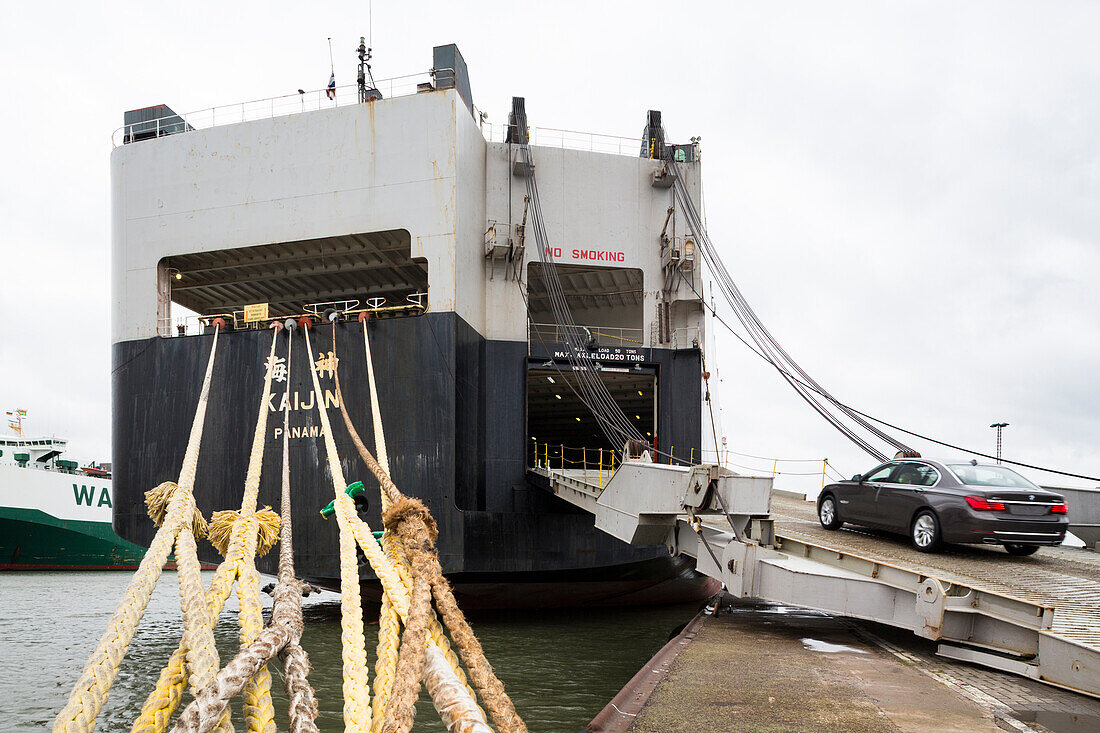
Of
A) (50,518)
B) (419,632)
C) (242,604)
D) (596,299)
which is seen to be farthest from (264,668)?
(50,518)

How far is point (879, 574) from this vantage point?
323 inches

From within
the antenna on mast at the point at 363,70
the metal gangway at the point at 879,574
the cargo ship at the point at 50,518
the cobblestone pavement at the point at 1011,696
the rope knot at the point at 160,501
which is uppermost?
the antenna on mast at the point at 363,70

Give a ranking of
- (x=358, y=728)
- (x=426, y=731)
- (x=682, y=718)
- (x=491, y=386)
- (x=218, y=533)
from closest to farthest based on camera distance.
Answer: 1. (x=358, y=728)
2. (x=682, y=718)
3. (x=218, y=533)
4. (x=426, y=731)
5. (x=491, y=386)

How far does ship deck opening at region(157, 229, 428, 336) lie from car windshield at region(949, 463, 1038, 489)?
9.76m

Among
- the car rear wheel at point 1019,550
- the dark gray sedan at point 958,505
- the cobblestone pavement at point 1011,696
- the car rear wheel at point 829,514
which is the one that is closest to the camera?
the cobblestone pavement at point 1011,696

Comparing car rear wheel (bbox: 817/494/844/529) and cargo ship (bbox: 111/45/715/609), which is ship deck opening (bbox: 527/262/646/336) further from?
car rear wheel (bbox: 817/494/844/529)

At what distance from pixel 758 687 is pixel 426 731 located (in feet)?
11.6

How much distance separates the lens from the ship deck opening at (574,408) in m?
17.1

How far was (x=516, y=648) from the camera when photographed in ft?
39.0

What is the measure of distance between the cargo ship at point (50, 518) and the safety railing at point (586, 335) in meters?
22.4

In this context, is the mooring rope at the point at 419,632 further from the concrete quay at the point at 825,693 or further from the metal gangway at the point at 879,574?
the metal gangway at the point at 879,574

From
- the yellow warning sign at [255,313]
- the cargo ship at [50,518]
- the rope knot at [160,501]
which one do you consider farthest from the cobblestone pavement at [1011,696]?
the cargo ship at [50,518]

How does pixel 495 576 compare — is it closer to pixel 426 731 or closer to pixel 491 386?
pixel 491 386

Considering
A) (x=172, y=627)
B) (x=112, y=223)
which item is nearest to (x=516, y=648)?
(x=172, y=627)
